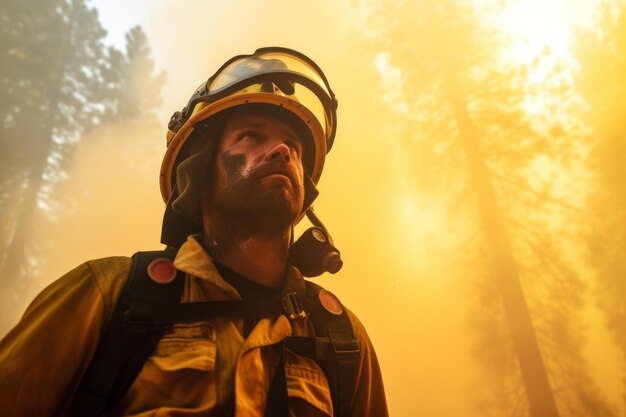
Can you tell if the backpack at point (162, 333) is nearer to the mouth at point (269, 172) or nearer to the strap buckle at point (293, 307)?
the strap buckle at point (293, 307)

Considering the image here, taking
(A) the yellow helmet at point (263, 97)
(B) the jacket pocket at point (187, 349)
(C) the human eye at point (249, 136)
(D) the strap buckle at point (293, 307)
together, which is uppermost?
(A) the yellow helmet at point (263, 97)

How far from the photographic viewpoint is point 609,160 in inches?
390

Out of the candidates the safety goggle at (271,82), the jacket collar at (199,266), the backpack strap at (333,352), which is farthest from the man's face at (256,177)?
the backpack strap at (333,352)

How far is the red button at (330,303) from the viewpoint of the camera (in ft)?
7.22

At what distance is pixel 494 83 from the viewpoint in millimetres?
11391

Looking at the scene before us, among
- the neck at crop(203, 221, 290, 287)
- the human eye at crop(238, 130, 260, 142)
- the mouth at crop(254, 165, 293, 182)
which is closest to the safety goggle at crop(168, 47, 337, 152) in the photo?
the human eye at crop(238, 130, 260, 142)

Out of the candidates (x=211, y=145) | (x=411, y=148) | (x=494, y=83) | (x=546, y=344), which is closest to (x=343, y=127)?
(x=411, y=148)

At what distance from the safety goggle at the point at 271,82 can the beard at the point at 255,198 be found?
52 cm

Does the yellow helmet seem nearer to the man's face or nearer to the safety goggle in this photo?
the safety goggle

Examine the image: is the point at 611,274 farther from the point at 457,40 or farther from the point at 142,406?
the point at 142,406

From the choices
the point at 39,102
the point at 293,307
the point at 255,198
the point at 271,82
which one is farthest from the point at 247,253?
the point at 39,102

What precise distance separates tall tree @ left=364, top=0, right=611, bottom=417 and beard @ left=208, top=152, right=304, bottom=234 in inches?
373

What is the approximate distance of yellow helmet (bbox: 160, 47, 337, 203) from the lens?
243 cm

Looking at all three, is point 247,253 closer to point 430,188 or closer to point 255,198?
point 255,198
